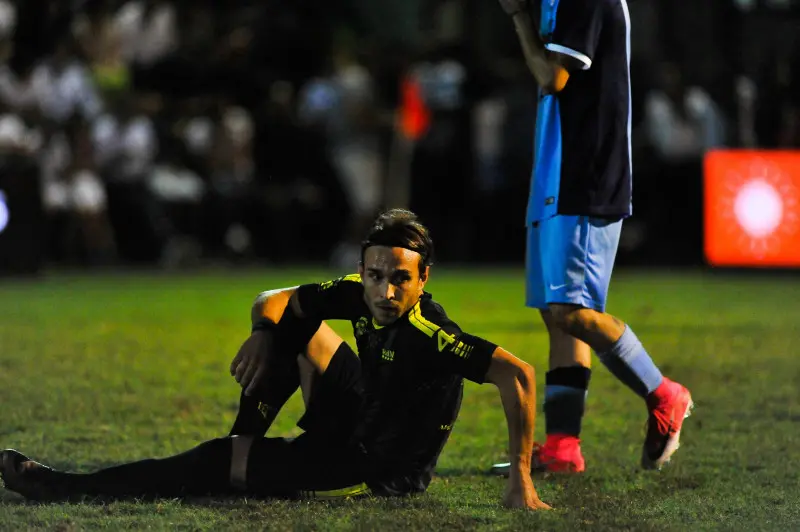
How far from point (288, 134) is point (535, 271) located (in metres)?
12.1

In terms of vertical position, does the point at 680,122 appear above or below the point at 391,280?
above

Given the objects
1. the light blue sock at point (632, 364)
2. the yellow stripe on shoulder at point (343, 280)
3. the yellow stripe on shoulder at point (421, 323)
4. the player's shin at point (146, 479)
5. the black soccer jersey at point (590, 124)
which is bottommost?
the player's shin at point (146, 479)

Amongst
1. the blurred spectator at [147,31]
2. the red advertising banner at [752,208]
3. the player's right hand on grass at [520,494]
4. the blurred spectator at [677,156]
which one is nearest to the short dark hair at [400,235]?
the player's right hand on grass at [520,494]

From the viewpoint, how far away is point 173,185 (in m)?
17.3

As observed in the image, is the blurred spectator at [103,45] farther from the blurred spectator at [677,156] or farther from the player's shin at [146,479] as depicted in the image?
the player's shin at [146,479]

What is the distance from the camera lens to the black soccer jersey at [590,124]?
17.0 feet

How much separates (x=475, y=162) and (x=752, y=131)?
3334 mm

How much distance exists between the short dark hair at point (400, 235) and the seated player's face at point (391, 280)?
2cm

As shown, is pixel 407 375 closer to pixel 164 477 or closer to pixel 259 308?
pixel 259 308

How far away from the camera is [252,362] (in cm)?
457

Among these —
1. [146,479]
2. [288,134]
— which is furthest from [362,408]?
[288,134]

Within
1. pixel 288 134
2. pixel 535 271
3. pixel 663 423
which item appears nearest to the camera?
pixel 663 423

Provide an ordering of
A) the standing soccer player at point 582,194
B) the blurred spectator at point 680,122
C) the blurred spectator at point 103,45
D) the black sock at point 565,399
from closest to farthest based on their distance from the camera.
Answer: the standing soccer player at point 582,194 < the black sock at point 565,399 < the blurred spectator at point 680,122 < the blurred spectator at point 103,45

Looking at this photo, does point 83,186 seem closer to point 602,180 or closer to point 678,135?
point 678,135
